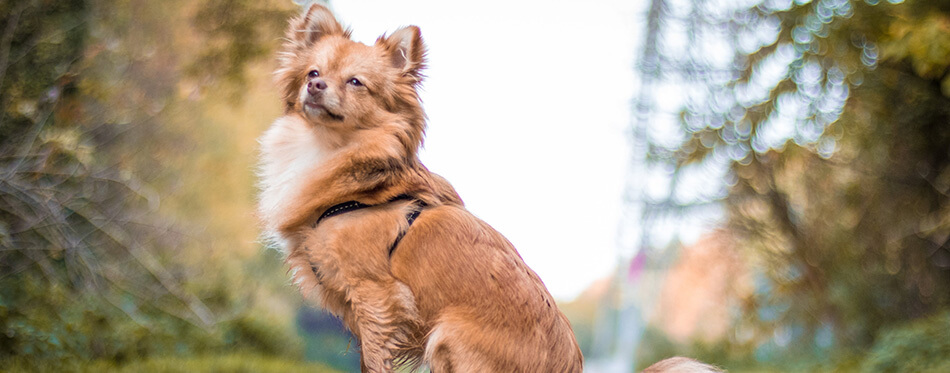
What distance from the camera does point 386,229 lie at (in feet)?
8.17

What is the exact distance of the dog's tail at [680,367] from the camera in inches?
102

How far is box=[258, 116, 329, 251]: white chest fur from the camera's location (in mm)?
2734

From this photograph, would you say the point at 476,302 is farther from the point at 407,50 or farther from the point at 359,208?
the point at 407,50

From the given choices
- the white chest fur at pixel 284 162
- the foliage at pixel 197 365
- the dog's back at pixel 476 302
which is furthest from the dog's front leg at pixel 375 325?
the foliage at pixel 197 365

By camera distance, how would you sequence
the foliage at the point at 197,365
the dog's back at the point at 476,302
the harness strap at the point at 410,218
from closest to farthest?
the dog's back at the point at 476,302 → the harness strap at the point at 410,218 → the foliage at the point at 197,365

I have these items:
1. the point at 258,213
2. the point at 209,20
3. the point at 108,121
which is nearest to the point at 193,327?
the point at 108,121

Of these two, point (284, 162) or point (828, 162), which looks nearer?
point (284, 162)

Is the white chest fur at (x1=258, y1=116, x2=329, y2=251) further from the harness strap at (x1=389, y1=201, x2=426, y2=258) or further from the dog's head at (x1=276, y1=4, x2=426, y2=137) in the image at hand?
the harness strap at (x1=389, y1=201, x2=426, y2=258)

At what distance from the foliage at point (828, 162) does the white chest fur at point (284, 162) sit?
26.3 ft

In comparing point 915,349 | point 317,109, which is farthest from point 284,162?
point 915,349

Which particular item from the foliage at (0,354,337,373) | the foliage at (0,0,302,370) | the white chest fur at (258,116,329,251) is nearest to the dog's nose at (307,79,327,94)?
the white chest fur at (258,116,329,251)

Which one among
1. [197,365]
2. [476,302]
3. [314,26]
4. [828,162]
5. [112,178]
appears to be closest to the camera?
[476,302]

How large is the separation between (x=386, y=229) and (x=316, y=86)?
62 cm

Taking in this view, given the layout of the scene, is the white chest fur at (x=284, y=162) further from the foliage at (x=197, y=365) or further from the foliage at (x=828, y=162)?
the foliage at (x=828, y=162)
